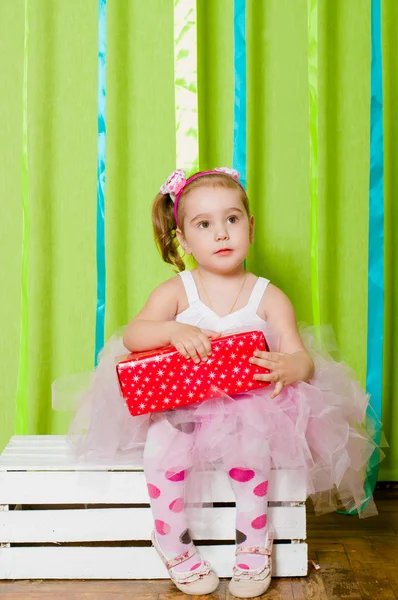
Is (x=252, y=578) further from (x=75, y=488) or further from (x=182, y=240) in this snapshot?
(x=182, y=240)

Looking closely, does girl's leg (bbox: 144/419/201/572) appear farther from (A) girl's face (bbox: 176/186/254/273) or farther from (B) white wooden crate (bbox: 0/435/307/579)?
(A) girl's face (bbox: 176/186/254/273)

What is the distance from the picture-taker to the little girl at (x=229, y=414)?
4.16 ft

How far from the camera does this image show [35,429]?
1.85 m

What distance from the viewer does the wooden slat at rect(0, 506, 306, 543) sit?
1.32 meters

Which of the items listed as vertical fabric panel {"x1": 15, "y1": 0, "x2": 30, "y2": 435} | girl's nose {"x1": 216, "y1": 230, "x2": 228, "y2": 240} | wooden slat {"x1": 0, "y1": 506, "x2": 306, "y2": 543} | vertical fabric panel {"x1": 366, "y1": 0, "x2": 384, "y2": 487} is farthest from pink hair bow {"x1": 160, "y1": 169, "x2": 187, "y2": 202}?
wooden slat {"x1": 0, "y1": 506, "x2": 306, "y2": 543}

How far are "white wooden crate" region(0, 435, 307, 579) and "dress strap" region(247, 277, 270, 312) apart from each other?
1.06 feet

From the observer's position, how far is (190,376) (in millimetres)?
1267

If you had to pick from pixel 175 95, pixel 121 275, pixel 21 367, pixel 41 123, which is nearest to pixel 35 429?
pixel 21 367

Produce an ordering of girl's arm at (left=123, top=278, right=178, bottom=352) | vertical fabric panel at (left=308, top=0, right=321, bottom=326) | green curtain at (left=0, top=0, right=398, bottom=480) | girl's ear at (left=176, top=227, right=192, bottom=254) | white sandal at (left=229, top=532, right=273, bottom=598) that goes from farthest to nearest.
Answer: green curtain at (left=0, top=0, right=398, bottom=480), vertical fabric panel at (left=308, top=0, right=321, bottom=326), girl's ear at (left=176, top=227, right=192, bottom=254), girl's arm at (left=123, top=278, right=178, bottom=352), white sandal at (left=229, top=532, right=273, bottom=598)

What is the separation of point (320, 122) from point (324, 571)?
1.02m

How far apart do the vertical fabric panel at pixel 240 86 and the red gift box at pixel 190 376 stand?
53 cm

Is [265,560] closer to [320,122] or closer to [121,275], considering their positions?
[121,275]

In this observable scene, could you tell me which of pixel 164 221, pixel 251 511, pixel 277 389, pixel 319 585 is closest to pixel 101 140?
pixel 164 221

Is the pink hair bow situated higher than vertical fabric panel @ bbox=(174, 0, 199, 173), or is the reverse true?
vertical fabric panel @ bbox=(174, 0, 199, 173)
